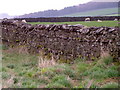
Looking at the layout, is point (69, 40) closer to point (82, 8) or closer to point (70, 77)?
point (70, 77)

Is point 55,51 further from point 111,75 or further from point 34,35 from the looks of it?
point 111,75

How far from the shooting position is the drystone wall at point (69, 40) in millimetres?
7949

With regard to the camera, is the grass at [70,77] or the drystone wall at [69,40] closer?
the grass at [70,77]

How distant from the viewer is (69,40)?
30.5 feet

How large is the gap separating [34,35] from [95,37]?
159 inches

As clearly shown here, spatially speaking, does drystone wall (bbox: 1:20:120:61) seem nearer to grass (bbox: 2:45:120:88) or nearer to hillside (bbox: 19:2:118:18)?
grass (bbox: 2:45:120:88)

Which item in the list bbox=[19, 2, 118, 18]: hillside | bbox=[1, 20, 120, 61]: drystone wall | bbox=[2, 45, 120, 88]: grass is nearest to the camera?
bbox=[2, 45, 120, 88]: grass

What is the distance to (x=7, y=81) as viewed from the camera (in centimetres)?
603

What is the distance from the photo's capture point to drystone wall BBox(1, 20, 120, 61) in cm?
795

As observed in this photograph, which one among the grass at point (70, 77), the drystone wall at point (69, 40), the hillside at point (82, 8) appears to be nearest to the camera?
the grass at point (70, 77)

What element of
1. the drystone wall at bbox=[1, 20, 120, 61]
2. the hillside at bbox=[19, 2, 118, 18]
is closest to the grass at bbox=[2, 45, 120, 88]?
the drystone wall at bbox=[1, 20, 120, 61]

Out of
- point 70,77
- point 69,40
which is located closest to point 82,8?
point 69,40

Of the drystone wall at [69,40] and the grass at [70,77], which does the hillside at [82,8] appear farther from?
the grass at [70,77]

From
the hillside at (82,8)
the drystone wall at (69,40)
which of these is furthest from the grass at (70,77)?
the hillside at (82,8)
